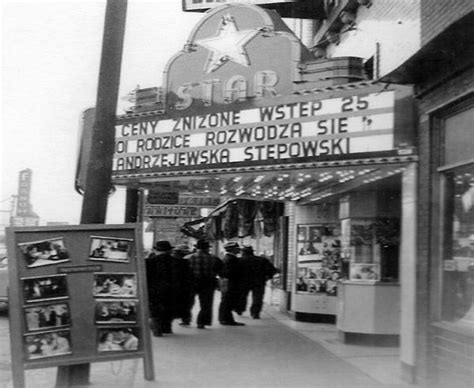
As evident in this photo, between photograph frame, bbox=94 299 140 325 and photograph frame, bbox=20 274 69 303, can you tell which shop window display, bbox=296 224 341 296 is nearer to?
photograph frame, bbox=94 299 140 325

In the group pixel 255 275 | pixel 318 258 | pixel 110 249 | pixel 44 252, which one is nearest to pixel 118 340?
pixel 110 249

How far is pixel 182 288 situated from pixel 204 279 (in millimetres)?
790

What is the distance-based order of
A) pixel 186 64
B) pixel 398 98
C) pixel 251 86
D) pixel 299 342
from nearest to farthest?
pixel 398 98 < pixel 251 86 < pixel 186 64 < pixel 299 342

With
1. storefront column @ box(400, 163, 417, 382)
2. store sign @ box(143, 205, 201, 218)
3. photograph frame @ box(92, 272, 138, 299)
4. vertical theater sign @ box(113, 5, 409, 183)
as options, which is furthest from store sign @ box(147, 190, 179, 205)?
photograph frame @ box(92, 272, 138, 299)

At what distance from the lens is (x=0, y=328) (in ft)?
39.5

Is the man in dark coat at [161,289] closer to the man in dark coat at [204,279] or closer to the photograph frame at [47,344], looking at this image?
the man in dark coat at [204,279]

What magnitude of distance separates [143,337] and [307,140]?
10.2 feet

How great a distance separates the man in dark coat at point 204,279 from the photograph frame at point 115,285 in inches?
218

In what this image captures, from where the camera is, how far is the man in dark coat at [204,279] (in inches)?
487

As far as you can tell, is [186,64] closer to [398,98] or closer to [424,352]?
[398,98]

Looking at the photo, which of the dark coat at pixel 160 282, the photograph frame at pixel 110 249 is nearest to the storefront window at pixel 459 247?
the photograph frame at pixel 110 249

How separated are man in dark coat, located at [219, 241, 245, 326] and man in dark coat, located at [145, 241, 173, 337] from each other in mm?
1893

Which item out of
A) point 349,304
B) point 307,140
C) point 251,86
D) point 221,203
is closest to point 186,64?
point 251,86

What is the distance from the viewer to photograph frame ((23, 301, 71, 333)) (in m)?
6.28
